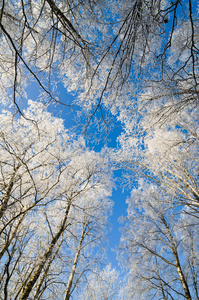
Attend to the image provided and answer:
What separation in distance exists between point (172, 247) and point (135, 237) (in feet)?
4.31

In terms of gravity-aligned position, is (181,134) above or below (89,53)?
above

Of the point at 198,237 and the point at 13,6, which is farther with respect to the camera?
the point at 198,237

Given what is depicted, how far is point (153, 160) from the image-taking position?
4.37 meters

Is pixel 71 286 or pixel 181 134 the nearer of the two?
pixel 181 134

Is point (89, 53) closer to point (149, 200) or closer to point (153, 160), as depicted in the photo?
point (153, 160)

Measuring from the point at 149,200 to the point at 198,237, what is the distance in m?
2.48

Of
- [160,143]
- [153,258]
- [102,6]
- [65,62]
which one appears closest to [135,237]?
[153,258]

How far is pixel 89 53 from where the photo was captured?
2.05m

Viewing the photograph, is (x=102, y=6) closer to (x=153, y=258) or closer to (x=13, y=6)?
(x=13, y=6)

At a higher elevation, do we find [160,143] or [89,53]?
[160,143]

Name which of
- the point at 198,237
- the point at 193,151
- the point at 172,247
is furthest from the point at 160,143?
the point at 198,237

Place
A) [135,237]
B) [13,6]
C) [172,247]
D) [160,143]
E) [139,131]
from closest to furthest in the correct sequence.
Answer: [13,6] → [139,131] → [160,143] → [172,247] → [135,237]

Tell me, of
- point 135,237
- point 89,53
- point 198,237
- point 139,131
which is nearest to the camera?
point 89,53

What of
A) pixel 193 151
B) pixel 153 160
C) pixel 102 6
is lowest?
pixel 102 6
